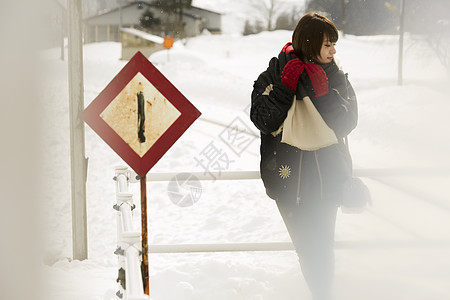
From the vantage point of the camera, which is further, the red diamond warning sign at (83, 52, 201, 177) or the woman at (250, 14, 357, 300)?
the woman at (250, 14, 357, 300)

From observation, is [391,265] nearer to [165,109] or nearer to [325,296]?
[325,296]

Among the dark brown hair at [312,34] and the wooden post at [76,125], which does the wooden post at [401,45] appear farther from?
the dark brown hair at [312,34]

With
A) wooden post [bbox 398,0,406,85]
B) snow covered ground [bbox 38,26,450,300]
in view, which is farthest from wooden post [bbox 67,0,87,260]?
wooden post [bbox 398,0,406,85]

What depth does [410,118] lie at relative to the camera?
895 cm

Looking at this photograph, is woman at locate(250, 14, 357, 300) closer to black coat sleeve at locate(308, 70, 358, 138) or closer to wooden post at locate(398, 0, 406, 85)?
black coat sleeve at locate(308, 70, 358, 138)

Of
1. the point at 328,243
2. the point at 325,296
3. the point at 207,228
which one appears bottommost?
the point at 207,228

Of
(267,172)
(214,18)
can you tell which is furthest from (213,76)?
(267,172)

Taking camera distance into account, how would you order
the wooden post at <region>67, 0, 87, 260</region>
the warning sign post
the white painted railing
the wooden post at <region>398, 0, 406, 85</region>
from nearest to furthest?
the white painted railing < the warning sign post < the wooden post at <region>67, 0, 87, 260</region> < the wooden post at <region>398, 0, 406, 85</region>

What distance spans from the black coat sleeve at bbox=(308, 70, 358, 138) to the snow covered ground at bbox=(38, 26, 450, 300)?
1.16 meters

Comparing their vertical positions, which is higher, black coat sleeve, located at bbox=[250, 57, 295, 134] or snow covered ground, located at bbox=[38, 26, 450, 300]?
black coat sleeve, located at bbox=[250, 57, 295, 134]

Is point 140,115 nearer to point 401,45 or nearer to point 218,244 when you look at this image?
point 218,244

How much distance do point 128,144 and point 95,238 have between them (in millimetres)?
3285

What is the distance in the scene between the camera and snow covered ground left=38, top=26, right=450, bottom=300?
3.30 m

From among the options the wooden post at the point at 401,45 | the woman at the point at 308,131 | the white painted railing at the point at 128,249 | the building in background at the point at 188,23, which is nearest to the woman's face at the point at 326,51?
the woman at the point at 308,131
